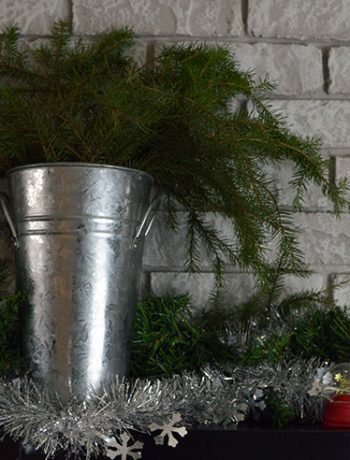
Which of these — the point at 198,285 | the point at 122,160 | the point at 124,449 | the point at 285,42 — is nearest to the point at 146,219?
the point at 122,160

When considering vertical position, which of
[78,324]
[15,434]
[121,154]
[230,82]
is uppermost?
[230,82]

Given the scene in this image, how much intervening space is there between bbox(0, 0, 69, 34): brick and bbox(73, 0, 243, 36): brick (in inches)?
1.1

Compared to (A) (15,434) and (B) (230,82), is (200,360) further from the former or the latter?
(B) (230,82)

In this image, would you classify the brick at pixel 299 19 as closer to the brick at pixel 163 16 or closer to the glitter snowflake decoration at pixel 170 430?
the brick at pixel 163 16

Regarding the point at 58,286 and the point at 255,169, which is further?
the point at 255,169

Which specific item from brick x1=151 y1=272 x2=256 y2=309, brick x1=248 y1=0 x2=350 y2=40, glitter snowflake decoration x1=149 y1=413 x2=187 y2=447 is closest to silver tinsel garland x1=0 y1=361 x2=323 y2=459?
glitter snowflake decoration x1=149 y1=413 x2=187 y2=447

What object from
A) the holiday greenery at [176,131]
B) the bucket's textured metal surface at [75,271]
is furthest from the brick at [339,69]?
the bucket's textured metal surface at [75,271]

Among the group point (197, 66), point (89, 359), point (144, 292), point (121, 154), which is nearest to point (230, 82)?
point (197, 66)

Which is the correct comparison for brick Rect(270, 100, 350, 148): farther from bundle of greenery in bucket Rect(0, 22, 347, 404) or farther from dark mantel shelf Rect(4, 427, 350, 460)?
dark mantel shelf Rect(4, 427, 350, 460)

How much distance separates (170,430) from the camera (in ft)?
2.62

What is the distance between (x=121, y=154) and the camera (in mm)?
933

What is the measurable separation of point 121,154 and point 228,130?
15cm

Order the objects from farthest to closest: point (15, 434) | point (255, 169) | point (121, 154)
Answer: point (255, 169) → point (121, 154) → point (15, 434)

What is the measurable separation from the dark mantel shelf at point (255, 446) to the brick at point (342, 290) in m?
0.31
